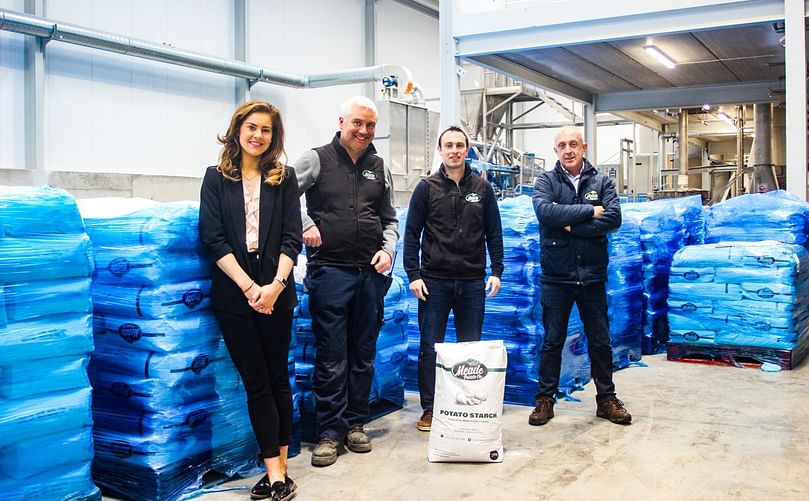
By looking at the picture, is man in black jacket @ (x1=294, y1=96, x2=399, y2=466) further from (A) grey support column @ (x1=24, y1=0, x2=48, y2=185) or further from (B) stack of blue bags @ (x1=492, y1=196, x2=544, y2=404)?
(A) grey support column @ (x1=24, y1=0, x2=48, y2=185)

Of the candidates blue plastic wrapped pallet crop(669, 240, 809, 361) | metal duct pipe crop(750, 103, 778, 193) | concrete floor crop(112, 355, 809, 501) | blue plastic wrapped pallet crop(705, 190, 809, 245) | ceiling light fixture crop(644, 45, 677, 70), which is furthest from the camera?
metal duct pipe crop(750, 103, 778, 193)

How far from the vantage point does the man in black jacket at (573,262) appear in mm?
3963

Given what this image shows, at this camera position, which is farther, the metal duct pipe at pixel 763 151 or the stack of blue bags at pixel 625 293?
the metal duct pipe at pixel 763 151

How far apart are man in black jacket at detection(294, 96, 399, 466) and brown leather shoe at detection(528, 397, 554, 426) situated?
987 mm

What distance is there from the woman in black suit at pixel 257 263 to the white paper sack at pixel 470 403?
751mm

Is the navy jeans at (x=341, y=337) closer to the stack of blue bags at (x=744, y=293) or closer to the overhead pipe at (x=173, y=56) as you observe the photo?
the stack of blue bags at (x=744, y=293)

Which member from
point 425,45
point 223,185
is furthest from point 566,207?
point 425,45

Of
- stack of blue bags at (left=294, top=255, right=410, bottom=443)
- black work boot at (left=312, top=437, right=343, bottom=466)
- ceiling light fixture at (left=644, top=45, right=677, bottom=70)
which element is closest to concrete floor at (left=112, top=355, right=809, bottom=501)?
black work boot at (left=312, top=437, right=343, bottom=466)

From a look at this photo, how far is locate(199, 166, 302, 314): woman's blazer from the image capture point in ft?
9.45

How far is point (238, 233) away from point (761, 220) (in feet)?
16.6

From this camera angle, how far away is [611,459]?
340 cm

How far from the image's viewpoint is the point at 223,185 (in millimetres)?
2924

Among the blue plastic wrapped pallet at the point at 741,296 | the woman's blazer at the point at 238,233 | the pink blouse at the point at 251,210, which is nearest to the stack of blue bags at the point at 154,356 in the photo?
the woman's blazer at the point at 238,233

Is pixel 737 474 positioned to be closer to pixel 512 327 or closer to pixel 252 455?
pixel 512 327
